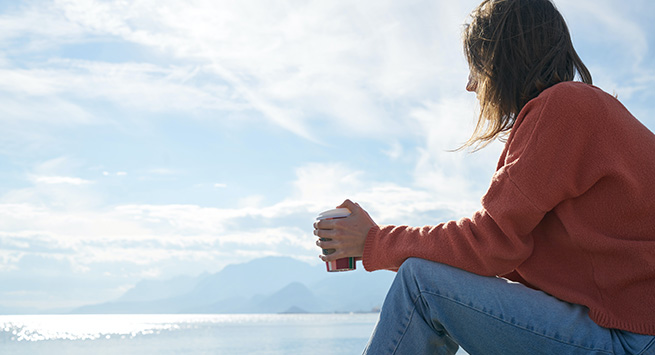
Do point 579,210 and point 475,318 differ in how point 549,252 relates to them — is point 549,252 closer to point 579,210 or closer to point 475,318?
point 579,210

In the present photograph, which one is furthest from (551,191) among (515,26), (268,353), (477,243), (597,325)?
(268,353)

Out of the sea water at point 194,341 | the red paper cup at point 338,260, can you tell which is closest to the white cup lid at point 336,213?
the red paper cup at point 338,260

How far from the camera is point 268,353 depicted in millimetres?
15531

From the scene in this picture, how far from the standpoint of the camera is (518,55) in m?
1.75

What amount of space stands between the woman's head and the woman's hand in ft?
1.74

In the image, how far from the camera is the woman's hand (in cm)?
176

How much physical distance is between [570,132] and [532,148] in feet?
0.34

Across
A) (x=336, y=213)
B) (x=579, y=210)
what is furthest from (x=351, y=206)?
(x=579, y=210)

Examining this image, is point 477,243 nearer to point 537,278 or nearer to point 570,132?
point 537,278

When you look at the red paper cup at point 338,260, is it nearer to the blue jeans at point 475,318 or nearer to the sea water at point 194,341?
the blue jeans at point 475,318

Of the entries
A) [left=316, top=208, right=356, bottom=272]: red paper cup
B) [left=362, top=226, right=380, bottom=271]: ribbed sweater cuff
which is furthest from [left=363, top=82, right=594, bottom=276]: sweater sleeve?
[left=316, top=208, right=356, bottom=272]: red paper cup

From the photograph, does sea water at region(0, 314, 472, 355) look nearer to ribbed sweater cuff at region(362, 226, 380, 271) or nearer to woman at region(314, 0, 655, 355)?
ribbed sweater cuff at region(362, 226, 380, 271)

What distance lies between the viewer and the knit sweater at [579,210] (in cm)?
144

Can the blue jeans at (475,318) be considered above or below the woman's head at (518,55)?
below
